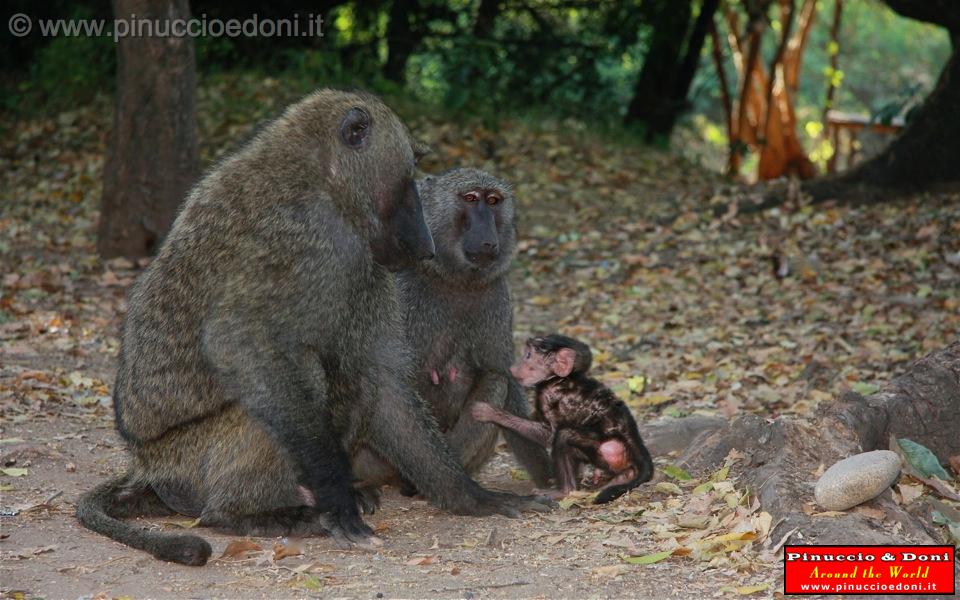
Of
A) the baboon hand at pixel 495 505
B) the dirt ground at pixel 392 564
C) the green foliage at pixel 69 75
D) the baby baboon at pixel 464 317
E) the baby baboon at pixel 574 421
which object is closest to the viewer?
the dirt ground at pixel 392 564

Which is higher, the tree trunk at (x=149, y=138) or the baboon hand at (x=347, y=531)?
the tree trunk at (x=149, y=138)

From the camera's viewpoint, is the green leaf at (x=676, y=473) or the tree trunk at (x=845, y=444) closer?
the tree trunk at (x=845, y=444)

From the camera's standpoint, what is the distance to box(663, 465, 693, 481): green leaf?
4180 millimetres

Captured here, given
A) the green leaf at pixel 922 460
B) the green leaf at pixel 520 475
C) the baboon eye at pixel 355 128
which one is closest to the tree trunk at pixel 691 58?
the green leaf at pixel 520 475

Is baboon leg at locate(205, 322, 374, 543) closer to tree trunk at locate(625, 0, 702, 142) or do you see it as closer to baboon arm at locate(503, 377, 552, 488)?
baboon arm at locate(503, 377, 552, 488)

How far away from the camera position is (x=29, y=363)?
590 centimetres

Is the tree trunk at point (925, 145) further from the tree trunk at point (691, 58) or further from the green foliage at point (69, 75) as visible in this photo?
the green foliage at point (69, 75)

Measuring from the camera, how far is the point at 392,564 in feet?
11.2

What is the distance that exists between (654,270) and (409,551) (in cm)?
513

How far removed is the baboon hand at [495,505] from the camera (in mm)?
3924

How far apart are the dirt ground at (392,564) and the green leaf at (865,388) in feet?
6.48

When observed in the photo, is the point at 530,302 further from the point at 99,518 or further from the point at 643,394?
the point at 99,518

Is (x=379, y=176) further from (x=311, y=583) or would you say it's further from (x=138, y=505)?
(x=138, y=505)

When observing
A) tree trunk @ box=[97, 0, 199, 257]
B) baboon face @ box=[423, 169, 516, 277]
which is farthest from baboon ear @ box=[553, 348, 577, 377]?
tree trunk @ box=[97, 0, 199, 257]
